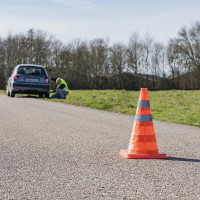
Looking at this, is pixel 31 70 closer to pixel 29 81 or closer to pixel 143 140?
pixel 29 81

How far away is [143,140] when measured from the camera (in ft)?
16.6

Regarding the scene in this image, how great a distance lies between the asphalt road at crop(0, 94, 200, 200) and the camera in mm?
3326

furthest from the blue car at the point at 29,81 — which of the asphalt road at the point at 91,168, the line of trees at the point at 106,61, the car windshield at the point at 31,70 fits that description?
the line of trees at the point at 106,61

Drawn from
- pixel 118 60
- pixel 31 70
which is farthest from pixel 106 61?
pixel 31 70

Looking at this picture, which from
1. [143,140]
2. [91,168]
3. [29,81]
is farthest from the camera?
[29,81]

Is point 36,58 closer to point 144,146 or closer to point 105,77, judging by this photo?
point 105,77

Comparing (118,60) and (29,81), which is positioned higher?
→ (118,60)

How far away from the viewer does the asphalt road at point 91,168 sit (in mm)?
3326

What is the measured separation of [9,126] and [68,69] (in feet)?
162

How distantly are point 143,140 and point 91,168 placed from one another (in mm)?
1083

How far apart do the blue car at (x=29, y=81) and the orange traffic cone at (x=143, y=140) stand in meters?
14.9

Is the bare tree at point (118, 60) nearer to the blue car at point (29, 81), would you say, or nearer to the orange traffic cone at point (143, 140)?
the blue car at point (29, 81)

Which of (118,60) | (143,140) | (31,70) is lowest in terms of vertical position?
(143,140)

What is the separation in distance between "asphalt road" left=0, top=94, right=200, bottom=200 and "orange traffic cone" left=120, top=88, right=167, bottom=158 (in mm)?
149
